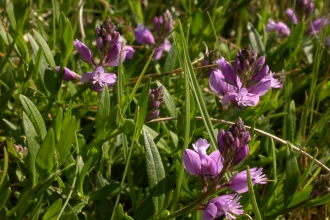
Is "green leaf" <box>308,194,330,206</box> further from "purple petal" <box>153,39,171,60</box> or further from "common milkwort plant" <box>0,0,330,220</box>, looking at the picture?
"purple petal" <box>153,39,171,60</box>

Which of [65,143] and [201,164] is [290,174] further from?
[65,143]

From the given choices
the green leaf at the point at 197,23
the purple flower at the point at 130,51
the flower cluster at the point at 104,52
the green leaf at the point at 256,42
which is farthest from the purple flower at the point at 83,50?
the green leaf at the point at 256,42

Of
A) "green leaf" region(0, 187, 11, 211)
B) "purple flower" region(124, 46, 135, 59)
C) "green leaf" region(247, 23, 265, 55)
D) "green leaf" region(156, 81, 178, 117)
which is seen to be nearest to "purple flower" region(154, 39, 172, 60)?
"purple flower" region(124, 46, 135, 59)

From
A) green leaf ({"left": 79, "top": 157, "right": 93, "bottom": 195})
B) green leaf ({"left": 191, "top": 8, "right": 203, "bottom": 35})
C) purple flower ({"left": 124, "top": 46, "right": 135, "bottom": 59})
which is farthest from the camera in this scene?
green leaf ({"left": 191, "top": 8, "right": 203, "bottom": 35})

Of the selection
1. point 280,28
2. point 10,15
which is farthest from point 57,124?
point 280,28

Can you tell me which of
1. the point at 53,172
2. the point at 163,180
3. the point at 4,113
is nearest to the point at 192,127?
the point at 163,180

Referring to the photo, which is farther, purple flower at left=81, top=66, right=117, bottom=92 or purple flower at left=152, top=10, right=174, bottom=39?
purple flower at left=152, top=10, right=174, bottom=39

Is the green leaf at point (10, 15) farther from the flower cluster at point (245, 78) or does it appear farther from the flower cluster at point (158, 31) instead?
the flower cluster at point (245, 78)

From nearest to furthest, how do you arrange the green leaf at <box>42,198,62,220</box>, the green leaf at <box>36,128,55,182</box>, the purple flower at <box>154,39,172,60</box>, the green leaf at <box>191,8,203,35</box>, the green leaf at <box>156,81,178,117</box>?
1. the green leaf at <box>36,128,55,182</box>
2. the green leaf at <box>42,198,62,220</box>
3. the green leaf at <box>156,81,178,117</box>
4. the purple flower at <box>154,39,172,60</box>
5. the green leaf at <box>191,8,203,35</box>
